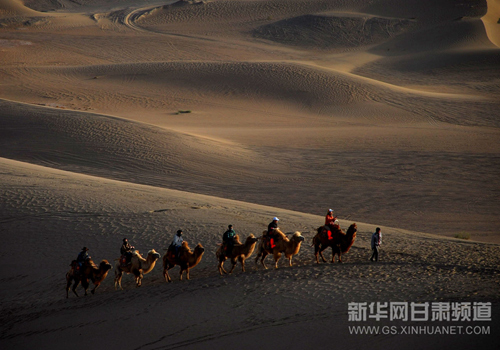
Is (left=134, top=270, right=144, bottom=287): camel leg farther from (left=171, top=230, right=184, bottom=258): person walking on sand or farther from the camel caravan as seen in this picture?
(left=171, top=230, right=184, bottom=258): person walking on sand

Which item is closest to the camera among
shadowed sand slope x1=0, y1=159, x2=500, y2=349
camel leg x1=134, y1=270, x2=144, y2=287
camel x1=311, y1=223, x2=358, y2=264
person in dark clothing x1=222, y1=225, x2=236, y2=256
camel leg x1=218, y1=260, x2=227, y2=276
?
shadowed sand slope x1=0, y1=159, x2=500, y2=349

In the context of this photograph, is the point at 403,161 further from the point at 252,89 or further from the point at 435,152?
the point at 252,89

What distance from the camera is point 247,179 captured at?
2334 cm

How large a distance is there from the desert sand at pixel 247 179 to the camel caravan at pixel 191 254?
1.27 feet

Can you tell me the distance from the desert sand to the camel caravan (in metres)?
0.39

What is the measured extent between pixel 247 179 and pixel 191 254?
1246 cm

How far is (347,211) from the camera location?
62.6ft

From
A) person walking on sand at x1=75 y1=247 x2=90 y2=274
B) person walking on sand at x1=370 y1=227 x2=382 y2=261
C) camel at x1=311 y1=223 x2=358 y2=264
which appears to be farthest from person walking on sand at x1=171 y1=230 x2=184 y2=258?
person walking on sand at x1=370 y1=227 x2=382 y2=261

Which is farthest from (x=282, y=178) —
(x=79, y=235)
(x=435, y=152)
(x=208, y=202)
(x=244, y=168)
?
(x=79, y=235)

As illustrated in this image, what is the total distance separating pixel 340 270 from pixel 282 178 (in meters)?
12.5

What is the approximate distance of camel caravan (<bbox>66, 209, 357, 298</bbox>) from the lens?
415 inches

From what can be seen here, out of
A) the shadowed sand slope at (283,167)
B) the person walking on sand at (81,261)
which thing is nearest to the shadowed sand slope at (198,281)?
the person walking on sand at (81,261)

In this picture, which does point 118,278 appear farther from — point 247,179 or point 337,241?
point 247,179

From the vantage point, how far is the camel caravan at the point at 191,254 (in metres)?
10.5
